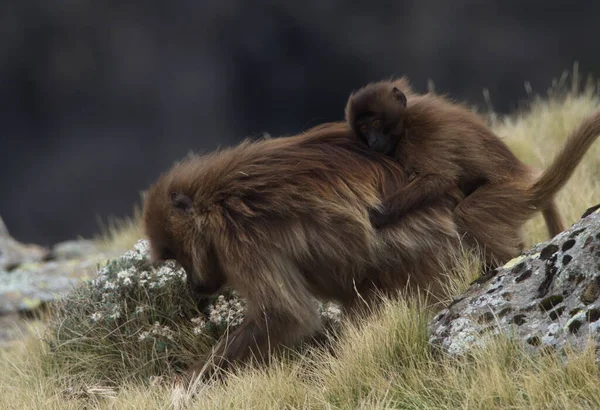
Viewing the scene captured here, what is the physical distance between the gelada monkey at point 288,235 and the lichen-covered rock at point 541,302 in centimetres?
75

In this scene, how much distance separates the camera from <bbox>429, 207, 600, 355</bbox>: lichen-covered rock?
401 cm

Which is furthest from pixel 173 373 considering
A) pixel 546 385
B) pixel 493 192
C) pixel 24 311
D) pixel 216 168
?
pixel 24 311

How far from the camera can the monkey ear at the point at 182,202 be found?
5.36 metres

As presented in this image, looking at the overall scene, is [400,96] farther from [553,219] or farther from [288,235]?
[553,219]

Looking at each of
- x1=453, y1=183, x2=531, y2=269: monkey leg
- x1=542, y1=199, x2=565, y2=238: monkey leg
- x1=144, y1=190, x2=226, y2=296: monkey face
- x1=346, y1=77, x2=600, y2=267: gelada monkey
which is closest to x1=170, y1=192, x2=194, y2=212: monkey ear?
x1=144, y1=190, x2=226, y2=296: monkey face

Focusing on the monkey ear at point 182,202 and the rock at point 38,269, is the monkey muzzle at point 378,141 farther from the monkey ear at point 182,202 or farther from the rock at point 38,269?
the rock at point 38,269

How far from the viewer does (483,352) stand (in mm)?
4094

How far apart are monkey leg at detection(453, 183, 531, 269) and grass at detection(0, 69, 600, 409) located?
24 centimetres

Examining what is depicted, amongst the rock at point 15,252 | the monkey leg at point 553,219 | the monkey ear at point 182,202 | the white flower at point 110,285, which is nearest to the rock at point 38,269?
the rock at point 15,252

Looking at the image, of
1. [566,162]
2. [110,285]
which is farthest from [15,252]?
[566,162]

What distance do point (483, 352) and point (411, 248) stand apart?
1347 mm

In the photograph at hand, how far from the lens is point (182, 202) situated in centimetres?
537

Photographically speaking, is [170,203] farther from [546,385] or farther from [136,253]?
[546,385]

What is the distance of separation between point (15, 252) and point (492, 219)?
7.13m
